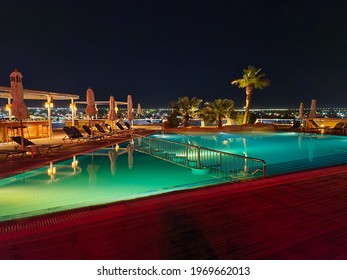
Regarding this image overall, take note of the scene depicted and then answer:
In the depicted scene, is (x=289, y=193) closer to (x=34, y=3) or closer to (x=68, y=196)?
(x=68, y=196)

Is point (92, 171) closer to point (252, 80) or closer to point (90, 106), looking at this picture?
point (90, 106)

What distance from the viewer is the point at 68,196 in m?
5.98

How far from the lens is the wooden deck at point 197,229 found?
2697mm

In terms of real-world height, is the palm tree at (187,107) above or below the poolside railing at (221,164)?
above

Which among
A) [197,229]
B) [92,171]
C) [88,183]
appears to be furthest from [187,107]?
[197,229]

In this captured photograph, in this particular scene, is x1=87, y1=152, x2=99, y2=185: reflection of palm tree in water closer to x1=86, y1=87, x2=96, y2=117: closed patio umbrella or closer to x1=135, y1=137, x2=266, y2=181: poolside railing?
x1=135, y1=137, x2=266, y2=181: poolside railing

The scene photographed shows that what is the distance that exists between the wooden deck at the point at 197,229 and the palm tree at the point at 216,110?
773 inches

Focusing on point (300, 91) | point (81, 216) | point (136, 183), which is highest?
point (300, 91)

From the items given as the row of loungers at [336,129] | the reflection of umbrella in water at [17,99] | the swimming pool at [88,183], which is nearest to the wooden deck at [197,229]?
the swimming pool at [88,183]

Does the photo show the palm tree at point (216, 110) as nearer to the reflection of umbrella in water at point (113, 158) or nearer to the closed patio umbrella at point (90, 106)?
the closed patio umbrella at point (90, 106)

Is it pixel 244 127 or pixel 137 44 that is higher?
pixel 137 44

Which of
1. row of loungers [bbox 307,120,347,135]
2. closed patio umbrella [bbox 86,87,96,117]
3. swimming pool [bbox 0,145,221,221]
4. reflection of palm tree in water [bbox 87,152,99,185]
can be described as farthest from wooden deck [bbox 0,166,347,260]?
row of loungers [bbox 307,120,347,135]

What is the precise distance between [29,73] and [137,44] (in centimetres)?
3088
